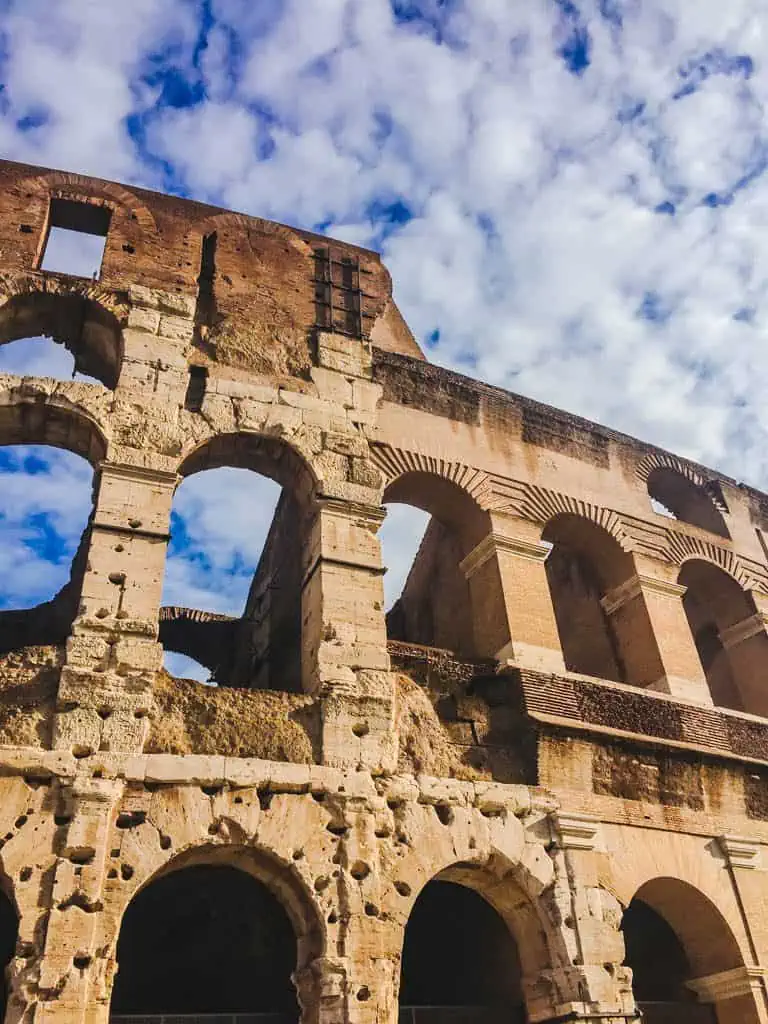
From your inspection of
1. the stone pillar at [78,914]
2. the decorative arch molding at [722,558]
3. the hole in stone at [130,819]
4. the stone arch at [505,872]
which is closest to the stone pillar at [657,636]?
the decorative arch molding at [722,558]

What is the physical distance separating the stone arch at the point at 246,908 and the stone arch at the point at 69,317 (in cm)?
456

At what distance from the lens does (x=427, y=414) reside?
9594mm

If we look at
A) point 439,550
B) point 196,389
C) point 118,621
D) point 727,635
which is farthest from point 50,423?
point 727,635

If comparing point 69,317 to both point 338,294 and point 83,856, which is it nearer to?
point 338,294

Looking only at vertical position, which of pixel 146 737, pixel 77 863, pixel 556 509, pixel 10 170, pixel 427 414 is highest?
pixel 10 170

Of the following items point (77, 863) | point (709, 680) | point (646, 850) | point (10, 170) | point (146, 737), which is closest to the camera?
point (77, 863)

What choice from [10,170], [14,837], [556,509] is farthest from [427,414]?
[14,837]

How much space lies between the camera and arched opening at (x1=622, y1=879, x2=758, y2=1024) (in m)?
7.53

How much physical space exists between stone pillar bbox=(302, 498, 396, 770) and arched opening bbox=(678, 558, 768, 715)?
4.76m

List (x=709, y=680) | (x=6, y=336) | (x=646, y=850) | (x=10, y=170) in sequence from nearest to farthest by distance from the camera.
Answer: (x=646, y=850) < (x=6, y=336) < (x=10, y=170) < (x=709, y=680)

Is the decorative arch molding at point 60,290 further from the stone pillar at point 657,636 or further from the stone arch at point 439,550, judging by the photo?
the stone pillar at point 657,636

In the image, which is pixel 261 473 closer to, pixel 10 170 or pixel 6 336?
pixel 6 336

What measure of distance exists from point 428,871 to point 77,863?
2557 mm

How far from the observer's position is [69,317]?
8852mm
